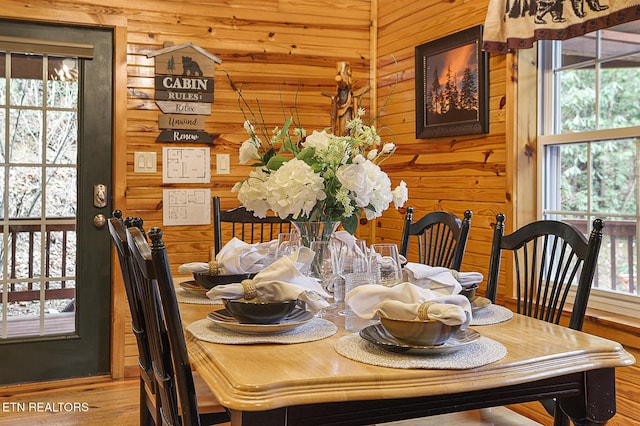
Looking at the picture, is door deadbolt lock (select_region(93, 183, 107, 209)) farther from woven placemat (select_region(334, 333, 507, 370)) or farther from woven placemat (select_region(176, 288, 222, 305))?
woven placemat (select_region(334, 333, 507, 370))

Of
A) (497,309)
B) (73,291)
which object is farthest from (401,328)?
(73,291)

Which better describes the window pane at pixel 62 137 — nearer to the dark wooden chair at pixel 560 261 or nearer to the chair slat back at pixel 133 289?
the chair slat back at pixel 133 289

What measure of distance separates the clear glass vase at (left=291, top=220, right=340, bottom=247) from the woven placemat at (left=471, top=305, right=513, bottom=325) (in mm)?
510

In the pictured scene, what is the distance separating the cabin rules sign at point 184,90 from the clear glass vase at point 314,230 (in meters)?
1.94

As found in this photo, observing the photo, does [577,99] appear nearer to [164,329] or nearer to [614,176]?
[614,176]

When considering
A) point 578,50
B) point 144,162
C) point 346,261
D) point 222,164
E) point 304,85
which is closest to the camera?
point 346,261

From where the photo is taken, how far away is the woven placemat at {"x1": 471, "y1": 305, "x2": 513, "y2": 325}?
1.58 meters

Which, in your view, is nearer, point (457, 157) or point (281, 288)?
point (281, 288)

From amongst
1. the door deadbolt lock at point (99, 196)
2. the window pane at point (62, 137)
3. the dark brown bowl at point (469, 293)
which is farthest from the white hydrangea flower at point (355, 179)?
the window pane at point (62, 137)

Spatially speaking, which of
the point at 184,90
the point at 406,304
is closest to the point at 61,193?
the point at 184,90

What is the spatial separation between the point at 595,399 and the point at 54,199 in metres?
3.04

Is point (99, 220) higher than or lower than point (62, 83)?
lower

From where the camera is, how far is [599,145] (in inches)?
104

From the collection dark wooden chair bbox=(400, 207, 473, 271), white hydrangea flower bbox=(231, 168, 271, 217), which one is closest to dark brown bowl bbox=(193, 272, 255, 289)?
white hydrangea flower bbox=(231, 168, 271, 217)
